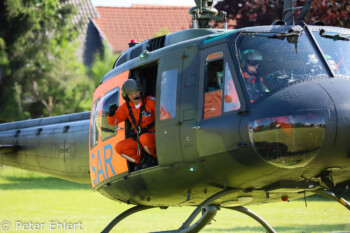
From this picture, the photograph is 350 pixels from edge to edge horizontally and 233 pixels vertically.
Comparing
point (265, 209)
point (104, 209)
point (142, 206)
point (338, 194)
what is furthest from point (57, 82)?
point (338, 194)

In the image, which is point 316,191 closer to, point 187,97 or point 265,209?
point 187,97

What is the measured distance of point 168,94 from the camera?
666 cm

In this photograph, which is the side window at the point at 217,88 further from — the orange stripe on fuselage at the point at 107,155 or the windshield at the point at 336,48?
the orange stripe on fuselage at the point at 107,155

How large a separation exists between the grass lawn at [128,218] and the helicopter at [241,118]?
17.4 feet

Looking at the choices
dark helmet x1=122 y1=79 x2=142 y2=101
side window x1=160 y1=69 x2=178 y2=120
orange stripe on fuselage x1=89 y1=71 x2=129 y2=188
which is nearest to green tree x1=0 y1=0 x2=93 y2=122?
orange stripe on fuselage x1=89 y1=71 x2=129 y2=188

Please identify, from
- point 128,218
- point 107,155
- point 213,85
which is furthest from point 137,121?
point 128,218

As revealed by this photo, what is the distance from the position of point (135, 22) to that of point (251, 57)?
31550 mm

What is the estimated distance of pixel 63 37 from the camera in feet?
111

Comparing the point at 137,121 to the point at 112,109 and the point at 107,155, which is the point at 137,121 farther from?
the point at 107,155

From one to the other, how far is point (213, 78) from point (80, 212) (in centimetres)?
1116

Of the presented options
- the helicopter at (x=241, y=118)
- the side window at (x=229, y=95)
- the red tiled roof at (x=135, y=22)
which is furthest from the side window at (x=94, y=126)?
the red tiled roof at (x=135, y=22)

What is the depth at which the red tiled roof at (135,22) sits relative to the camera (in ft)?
118

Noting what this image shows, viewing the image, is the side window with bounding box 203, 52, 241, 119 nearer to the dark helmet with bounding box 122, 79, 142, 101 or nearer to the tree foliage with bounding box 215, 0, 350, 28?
the dark helmet with bounding box 122, 79, 142, 101

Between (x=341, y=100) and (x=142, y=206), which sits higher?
(x=341, y=100)
